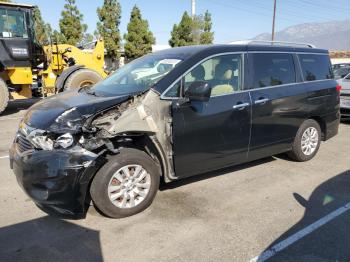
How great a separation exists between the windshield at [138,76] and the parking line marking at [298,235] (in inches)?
85.5

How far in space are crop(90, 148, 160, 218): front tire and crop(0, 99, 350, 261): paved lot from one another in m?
0.15

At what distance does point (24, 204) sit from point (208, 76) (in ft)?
8.93

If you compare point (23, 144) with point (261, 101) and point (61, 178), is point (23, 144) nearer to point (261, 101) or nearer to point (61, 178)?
point (61, 178)

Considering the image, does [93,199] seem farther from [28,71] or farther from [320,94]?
[28,71]

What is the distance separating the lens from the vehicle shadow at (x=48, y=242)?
316 centimetres

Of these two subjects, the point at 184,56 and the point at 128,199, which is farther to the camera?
the point at 184,56

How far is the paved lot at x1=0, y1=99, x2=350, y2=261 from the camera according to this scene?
3.21 m

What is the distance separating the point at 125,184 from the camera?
3799 mm

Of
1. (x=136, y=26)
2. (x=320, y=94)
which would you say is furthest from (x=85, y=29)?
(x=320, y=94)

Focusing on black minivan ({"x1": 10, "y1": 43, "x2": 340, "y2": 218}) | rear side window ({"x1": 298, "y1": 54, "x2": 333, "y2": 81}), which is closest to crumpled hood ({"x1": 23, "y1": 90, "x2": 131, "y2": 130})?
black minivan ({"x1": 10, "y1": 43, "x2": 340, "y2": 218})

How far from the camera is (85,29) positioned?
2858cm

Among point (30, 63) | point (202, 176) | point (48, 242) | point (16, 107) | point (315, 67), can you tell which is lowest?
point (48, 242)

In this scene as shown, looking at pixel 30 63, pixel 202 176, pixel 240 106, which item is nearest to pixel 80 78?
pixel 30 63

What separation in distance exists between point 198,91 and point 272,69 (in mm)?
1662
